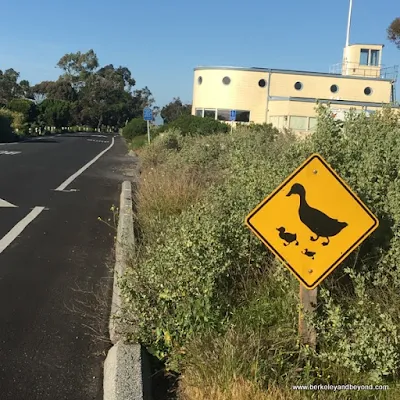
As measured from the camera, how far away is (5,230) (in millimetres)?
8273

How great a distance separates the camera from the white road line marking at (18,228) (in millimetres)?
7495

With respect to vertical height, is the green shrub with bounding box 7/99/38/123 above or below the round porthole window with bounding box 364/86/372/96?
below

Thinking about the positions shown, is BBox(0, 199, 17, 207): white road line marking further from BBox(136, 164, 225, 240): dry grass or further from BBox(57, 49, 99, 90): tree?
BBox(57, 49, 99, 90): tree

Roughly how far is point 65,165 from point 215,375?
17737 millimetres

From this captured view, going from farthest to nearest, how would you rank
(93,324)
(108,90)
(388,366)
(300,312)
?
(108,90) < (93,324) < (300,312) < (388,366)

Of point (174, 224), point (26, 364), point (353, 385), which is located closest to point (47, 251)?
point (174, 224)

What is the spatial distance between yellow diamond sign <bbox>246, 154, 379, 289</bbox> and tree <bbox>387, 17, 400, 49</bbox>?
4177 centimetres

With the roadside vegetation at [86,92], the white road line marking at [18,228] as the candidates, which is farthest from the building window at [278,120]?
the roadside vegetation at [86,92]

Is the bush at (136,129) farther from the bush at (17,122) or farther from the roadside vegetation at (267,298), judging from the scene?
the roadside vegetation at (267,298)

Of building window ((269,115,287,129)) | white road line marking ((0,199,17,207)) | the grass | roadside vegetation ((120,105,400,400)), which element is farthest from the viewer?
building window ((269,115,287,129))

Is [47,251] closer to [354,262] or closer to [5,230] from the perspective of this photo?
[5,230]

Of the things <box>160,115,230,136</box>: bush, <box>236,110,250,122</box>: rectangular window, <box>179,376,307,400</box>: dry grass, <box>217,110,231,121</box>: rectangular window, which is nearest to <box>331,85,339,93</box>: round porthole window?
<box>236,110,250,122</box>: rectangular window

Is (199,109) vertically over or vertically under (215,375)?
over

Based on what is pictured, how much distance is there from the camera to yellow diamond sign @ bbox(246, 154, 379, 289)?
3.52m
